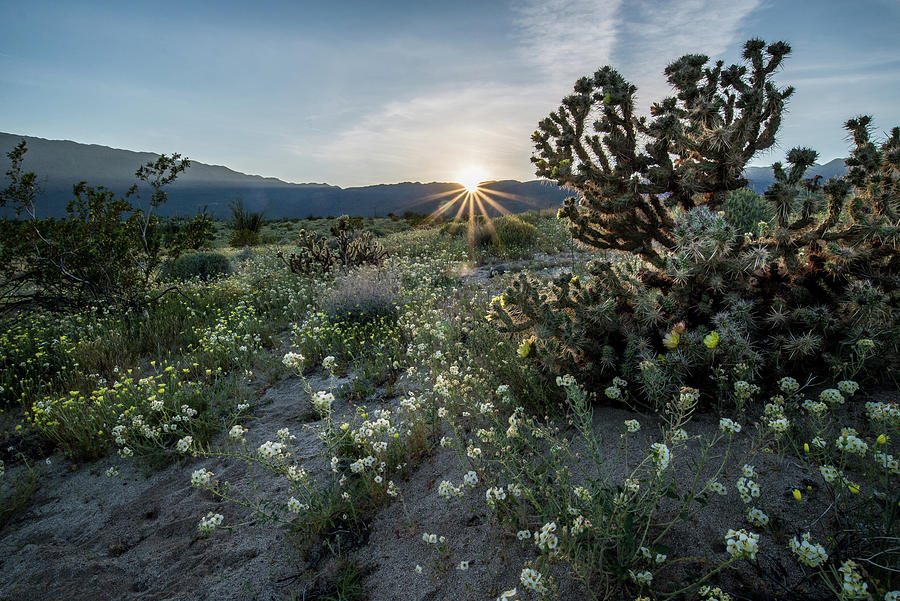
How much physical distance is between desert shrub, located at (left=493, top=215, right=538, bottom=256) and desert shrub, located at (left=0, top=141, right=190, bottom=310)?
7406 millimetres

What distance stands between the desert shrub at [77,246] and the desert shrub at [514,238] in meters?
7.41

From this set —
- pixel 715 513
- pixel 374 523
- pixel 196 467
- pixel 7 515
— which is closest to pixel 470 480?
pixel 374 523

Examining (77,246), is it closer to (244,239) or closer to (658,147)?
(658,147)

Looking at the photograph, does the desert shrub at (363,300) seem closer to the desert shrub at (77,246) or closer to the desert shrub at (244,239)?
the desert shrub at (77,246)

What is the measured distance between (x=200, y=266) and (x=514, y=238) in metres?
9.37

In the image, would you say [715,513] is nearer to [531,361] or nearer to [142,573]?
[531,361]

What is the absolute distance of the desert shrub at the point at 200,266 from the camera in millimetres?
12828

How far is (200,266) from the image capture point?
13203mm

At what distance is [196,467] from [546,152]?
3.86m

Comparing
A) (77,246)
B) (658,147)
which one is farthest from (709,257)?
(77,246)

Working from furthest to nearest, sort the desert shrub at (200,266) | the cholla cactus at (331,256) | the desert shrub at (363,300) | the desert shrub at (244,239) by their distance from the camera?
the desert shrub at (244,239) → the desert shrub at (200,266) → the cholla cactus at (331,256) → the desert shrub at (363,300)

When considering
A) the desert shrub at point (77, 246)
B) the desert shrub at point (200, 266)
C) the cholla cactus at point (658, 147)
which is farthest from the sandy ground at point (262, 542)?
the desert shrub at point (200, 266)

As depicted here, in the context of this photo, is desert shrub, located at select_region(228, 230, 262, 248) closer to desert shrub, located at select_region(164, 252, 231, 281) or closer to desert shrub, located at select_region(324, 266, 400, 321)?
desert shrub, located at select_region(164, 252, 231, 281)

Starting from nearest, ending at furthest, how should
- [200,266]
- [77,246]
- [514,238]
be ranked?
[77,246]
[514,238]
[200,266]
